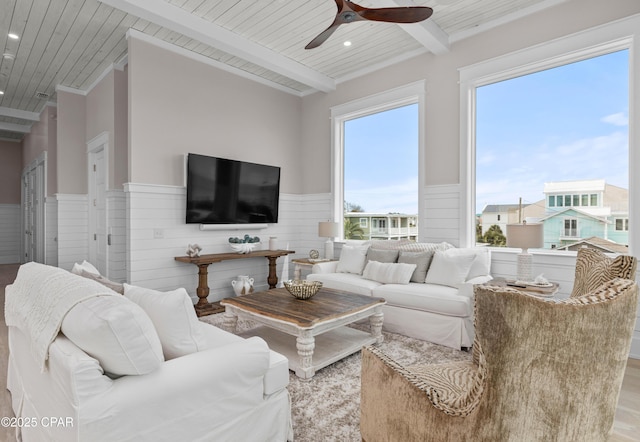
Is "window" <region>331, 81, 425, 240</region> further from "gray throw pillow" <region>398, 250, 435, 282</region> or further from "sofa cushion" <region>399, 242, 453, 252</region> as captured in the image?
"gray throw pillow" <region>398, 250, 435, 282</region>

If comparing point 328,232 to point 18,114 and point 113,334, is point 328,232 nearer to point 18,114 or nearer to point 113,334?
point 113,334

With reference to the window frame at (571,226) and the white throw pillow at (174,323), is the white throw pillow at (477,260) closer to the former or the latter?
the window frame at (571,226)

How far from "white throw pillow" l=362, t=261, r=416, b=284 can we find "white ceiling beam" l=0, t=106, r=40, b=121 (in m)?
7.21

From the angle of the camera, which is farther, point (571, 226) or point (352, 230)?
point (352, 230)

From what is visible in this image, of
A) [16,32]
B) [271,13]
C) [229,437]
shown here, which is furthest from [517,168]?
[16,32]

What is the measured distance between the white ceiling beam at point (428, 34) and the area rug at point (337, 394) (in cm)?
318

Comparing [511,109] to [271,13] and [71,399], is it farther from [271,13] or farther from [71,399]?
[71,399]

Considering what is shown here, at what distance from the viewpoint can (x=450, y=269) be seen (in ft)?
11.6

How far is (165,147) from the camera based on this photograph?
4.27 m

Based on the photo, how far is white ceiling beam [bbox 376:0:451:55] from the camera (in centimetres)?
360

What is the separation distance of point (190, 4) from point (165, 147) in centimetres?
161

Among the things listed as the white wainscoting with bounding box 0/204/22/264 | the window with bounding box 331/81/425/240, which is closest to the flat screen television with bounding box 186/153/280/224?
the window with bounding box 331/81/425/240

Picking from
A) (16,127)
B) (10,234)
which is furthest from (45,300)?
(10,234)

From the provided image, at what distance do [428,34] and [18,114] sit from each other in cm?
754
